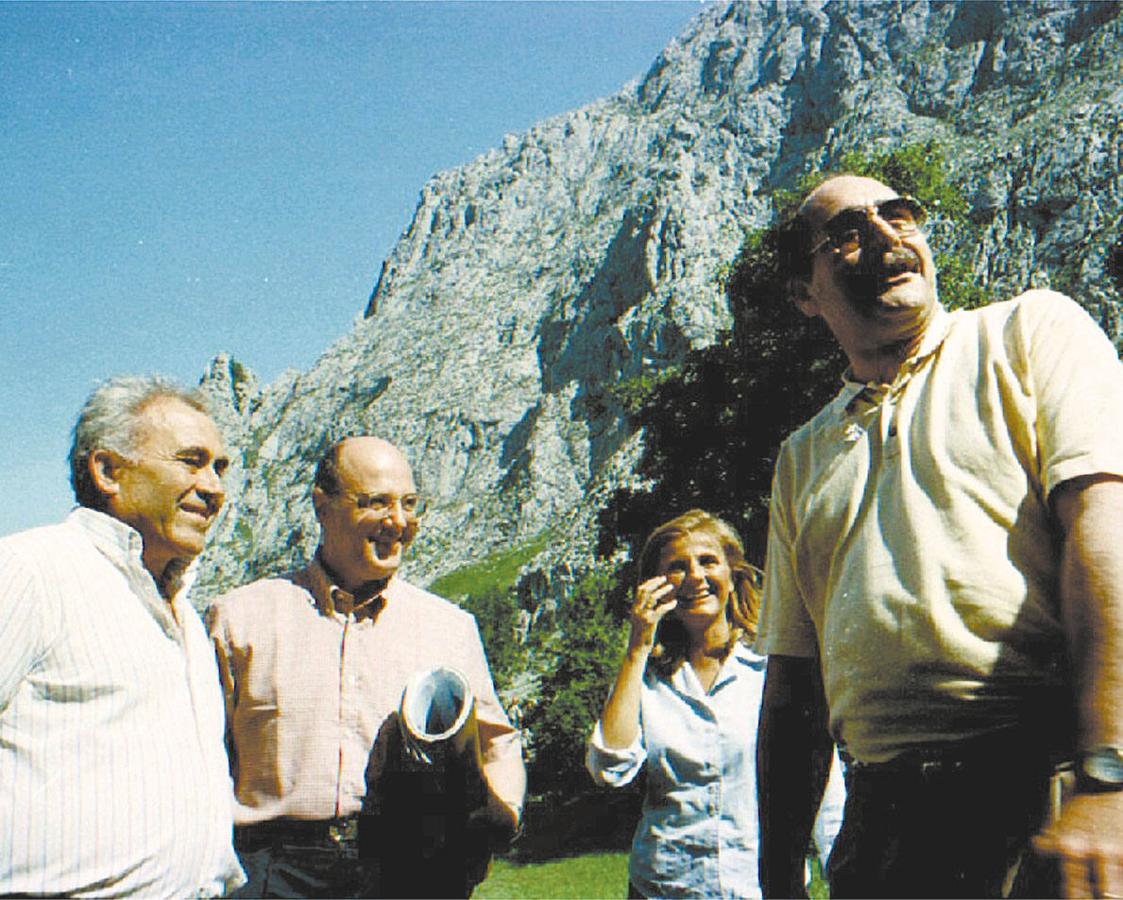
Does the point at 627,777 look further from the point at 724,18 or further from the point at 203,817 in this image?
the point at 724,18

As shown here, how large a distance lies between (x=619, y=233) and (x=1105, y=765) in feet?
384

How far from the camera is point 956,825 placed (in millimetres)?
1694

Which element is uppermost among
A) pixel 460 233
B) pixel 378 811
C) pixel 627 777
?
pixel 460 233

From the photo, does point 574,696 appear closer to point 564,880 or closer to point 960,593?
point 564,880

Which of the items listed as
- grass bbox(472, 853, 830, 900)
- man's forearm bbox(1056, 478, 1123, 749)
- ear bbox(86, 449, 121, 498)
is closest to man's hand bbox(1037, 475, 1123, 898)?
man's forearm bbox(1056, 478, 1123, 749)

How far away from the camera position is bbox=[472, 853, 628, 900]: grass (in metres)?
15.5

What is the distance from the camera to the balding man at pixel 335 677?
330 cm

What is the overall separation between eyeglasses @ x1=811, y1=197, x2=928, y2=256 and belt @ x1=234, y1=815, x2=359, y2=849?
8.96ft

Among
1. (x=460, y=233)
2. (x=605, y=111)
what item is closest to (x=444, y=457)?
(x=460, y=233)

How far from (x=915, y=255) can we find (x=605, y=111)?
539 ft

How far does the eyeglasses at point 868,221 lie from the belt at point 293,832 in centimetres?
273

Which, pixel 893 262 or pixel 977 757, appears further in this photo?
pixel 893 262

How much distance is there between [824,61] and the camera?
11950 centimetres

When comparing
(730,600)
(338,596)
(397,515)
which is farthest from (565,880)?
(397,515)
